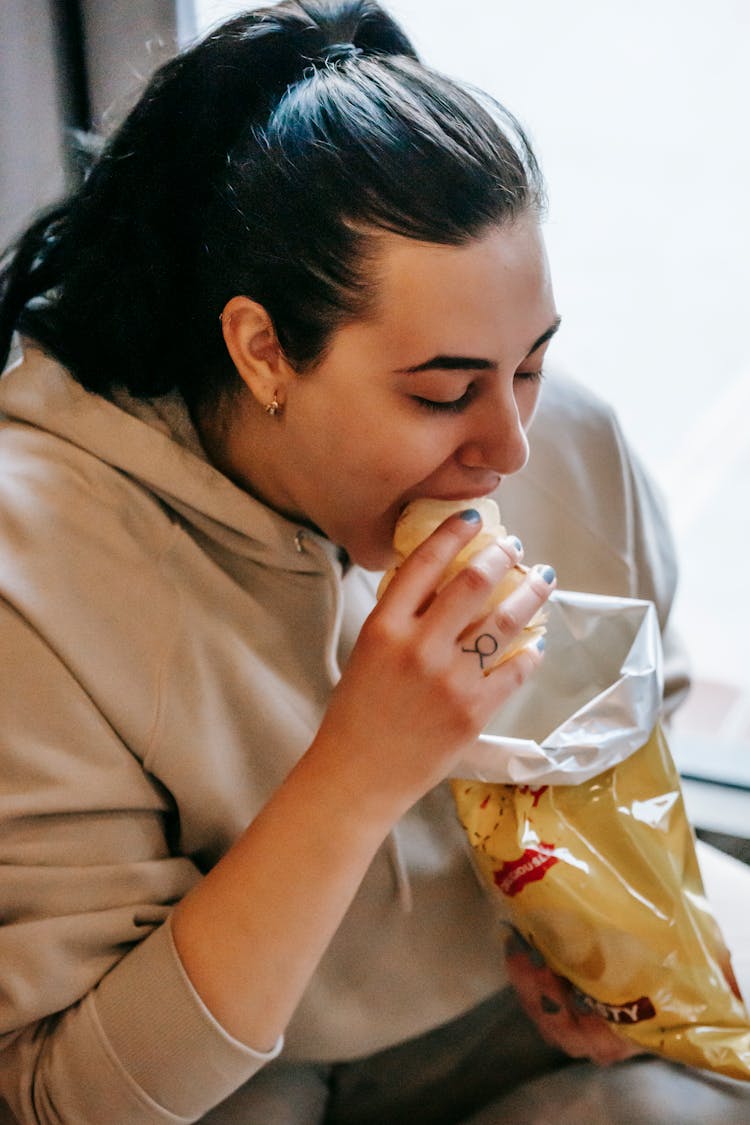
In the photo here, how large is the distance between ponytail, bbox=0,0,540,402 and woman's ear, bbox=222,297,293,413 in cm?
2

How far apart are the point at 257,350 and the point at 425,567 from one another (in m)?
0.22

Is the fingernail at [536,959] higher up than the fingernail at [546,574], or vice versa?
the fingernail at [546,574]

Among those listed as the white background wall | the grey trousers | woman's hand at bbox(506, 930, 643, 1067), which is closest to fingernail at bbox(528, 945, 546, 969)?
woman's hand at bbox(506, 930, 643, 1067)

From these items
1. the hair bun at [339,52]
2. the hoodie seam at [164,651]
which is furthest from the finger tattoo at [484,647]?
the hair bun at [339,52]

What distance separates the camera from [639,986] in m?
0.89

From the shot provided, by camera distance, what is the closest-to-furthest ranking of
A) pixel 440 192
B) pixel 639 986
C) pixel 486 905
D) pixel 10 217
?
pixel 440 192
pixel 639 986
pixel 486 905
pixel 10 217

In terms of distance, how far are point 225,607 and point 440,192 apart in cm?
39

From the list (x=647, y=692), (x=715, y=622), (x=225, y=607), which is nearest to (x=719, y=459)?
(x=715, y=622)

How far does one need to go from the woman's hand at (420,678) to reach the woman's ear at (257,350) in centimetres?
18

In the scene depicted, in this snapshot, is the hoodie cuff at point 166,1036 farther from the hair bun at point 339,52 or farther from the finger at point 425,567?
the hair bun at point 339,52

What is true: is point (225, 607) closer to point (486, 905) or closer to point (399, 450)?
point (399, 450)

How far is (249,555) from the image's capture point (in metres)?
0.94

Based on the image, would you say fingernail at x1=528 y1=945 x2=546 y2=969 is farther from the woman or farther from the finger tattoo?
the finger tattoo

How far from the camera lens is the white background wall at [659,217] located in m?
1.53
